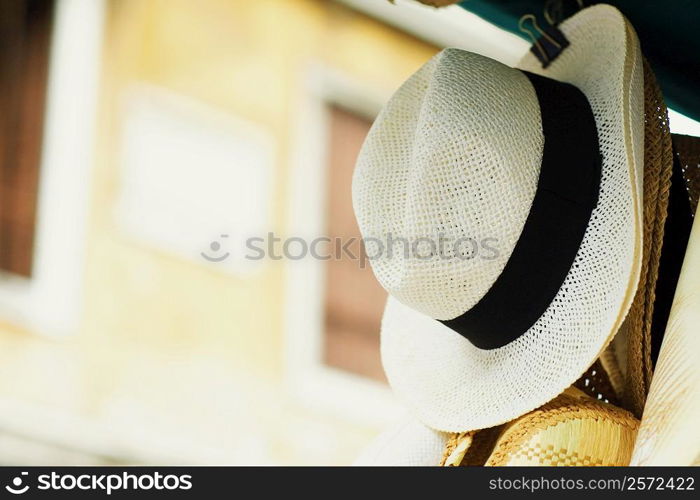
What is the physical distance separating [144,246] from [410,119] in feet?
14.4

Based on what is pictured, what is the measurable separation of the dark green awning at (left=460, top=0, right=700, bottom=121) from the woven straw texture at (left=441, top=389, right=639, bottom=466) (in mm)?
428

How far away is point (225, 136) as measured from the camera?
6035mm

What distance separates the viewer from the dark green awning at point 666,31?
1.30 meters

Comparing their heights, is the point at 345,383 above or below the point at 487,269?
below

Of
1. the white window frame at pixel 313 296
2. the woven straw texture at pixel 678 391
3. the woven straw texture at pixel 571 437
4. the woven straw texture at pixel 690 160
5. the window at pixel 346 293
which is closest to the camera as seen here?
the woven straw texture at pixel 678 391

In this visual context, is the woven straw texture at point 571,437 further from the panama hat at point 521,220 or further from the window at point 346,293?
the window at point 346,293

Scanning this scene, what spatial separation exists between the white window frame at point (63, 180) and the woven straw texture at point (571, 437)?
4244 millimetres

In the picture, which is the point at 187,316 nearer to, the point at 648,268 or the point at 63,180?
the point at 63,180

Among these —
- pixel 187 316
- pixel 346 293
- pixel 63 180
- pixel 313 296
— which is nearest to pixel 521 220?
pixel 63 180

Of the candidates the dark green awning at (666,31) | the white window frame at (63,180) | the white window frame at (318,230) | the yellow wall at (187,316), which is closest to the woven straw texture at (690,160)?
the dark green awning at (666,31)

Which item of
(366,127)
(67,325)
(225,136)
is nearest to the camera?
(67,325)

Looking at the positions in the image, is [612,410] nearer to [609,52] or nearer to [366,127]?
[609,52]

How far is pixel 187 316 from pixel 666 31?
15.0ft
